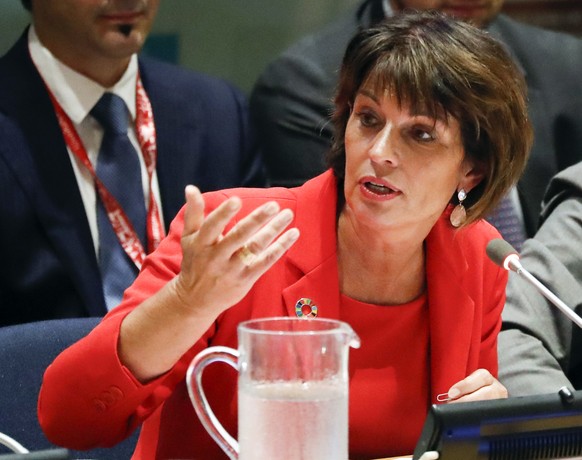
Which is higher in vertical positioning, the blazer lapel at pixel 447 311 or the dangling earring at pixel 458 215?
the dangling earring at pixel 458 215

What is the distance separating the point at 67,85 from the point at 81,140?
0.16 metres

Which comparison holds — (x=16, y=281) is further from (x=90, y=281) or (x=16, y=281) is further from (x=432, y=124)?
(x=432, y=124)

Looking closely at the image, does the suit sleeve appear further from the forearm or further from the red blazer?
the forearm

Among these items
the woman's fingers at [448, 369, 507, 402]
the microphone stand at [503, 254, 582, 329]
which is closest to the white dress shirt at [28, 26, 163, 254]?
the woman's fingers at [448, 369, 507, 402]

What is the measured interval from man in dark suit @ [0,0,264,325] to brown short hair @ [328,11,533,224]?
108 cm

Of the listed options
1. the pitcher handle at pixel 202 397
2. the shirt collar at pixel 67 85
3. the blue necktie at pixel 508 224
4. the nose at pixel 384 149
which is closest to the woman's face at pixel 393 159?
the nose at pixel 384 149

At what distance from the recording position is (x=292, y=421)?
4.12ft

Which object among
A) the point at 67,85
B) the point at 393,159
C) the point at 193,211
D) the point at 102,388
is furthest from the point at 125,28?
the point at 193,211

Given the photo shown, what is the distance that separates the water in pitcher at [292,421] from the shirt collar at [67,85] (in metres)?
1.86

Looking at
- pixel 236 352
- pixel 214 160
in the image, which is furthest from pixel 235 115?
pixel 236 352

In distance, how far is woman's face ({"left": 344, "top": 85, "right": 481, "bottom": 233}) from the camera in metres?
1.82

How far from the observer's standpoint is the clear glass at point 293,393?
4.13 ft

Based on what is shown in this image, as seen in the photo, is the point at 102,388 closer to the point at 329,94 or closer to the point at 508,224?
the point at 508,224

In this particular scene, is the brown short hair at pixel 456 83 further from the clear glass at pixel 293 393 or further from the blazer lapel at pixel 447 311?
the clear glass at pixel 293 393
